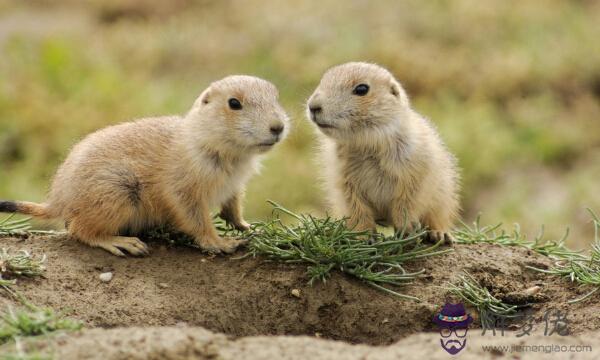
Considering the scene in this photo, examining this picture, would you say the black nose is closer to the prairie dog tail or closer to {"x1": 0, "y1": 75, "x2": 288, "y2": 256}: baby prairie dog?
{"x1": 0, "y1": 75, "x2": 288, "y2": 256}: baby prairie dog

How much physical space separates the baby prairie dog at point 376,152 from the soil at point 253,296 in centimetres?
51

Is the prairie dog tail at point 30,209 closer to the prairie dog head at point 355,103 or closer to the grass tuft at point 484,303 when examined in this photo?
the prairie dog head at point 355,103

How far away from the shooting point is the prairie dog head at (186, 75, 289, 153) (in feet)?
21.2

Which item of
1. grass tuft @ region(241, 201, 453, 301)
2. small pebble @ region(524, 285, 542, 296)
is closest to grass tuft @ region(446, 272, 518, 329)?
small pebble @ region(524, 285, 542, 296)

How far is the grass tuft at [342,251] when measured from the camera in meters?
6.17

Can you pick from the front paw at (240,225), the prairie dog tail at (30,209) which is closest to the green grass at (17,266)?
the prairie dog tail at (30,209)

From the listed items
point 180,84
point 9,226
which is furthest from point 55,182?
point 180,84

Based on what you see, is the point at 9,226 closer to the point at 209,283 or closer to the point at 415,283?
the point at 209,283

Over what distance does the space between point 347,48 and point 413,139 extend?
1005 cm

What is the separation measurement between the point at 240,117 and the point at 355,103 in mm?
912

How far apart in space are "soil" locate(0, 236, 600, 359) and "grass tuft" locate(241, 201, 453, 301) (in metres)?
0.08

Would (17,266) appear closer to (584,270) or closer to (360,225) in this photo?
(360,225)

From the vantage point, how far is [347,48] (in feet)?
54.2

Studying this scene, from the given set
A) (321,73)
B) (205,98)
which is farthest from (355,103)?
(321,73)
